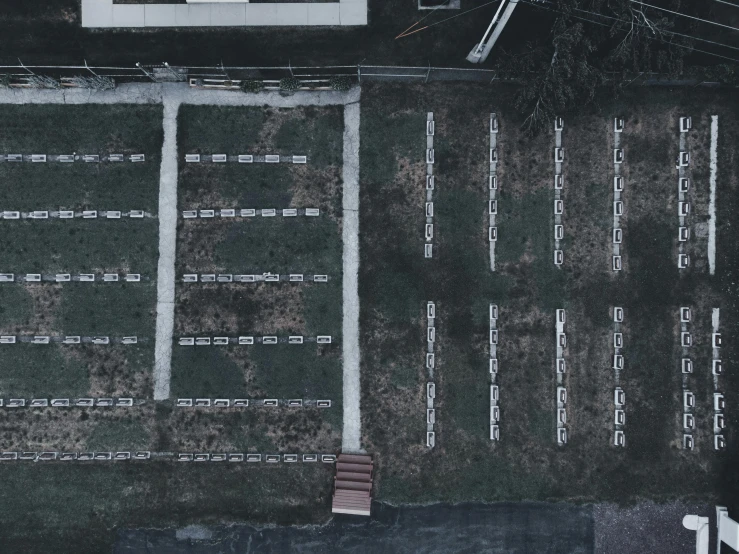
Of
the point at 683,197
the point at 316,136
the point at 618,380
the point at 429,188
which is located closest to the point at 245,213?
the point at 316,136

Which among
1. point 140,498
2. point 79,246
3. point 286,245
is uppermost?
point 286,245

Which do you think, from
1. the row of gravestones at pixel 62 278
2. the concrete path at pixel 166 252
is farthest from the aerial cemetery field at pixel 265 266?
the row of gravestones at pixel 62 278

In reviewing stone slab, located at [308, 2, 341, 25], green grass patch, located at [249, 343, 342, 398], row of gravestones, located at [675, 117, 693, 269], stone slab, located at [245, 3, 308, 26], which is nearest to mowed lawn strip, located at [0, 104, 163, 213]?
stone slab, located at [245, 3, 308, 26]

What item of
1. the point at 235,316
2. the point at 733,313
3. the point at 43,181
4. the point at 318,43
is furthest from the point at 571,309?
the point at 43,181

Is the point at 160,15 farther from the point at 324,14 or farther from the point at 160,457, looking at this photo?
the point at 160,457

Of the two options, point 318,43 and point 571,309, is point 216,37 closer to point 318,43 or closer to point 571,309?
point 318,43

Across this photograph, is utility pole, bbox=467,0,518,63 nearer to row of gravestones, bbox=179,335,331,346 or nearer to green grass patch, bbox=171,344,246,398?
row of gravestones, bbox=179,335,331,346
